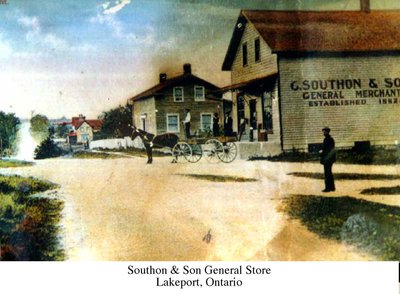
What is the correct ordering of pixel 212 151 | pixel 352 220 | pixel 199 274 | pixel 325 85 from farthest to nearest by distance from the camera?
1. pixel 212 151
2. pixel 325 85
3. pixel 352 220
4. pixel 199 274

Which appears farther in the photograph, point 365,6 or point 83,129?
point 83,129

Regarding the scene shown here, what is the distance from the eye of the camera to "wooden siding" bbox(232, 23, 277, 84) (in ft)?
20.4

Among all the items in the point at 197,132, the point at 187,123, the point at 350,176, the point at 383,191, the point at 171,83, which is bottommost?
the point at 383,191

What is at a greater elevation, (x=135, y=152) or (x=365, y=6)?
(x=365, y=6)

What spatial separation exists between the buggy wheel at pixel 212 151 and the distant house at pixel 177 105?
0.67 ft

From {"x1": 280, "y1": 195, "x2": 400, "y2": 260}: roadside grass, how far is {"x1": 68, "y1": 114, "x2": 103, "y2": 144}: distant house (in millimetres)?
2392

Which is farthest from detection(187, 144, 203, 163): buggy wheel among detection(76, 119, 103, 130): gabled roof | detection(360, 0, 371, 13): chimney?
detection(360, 0, 371, 13): chimney

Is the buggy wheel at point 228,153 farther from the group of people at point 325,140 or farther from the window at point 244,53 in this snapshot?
the window at point 244,53

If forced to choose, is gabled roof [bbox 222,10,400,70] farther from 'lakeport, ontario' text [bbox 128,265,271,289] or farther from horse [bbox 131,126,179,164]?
'lakeport, ontario' text [bbox 128,265,271,289]

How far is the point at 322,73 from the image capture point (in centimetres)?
607

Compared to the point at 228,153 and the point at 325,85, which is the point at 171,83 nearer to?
the point at 228,153

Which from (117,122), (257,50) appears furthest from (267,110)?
(117,122)

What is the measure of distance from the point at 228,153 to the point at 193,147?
0.44m

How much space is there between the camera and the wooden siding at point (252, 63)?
6.23 metres
